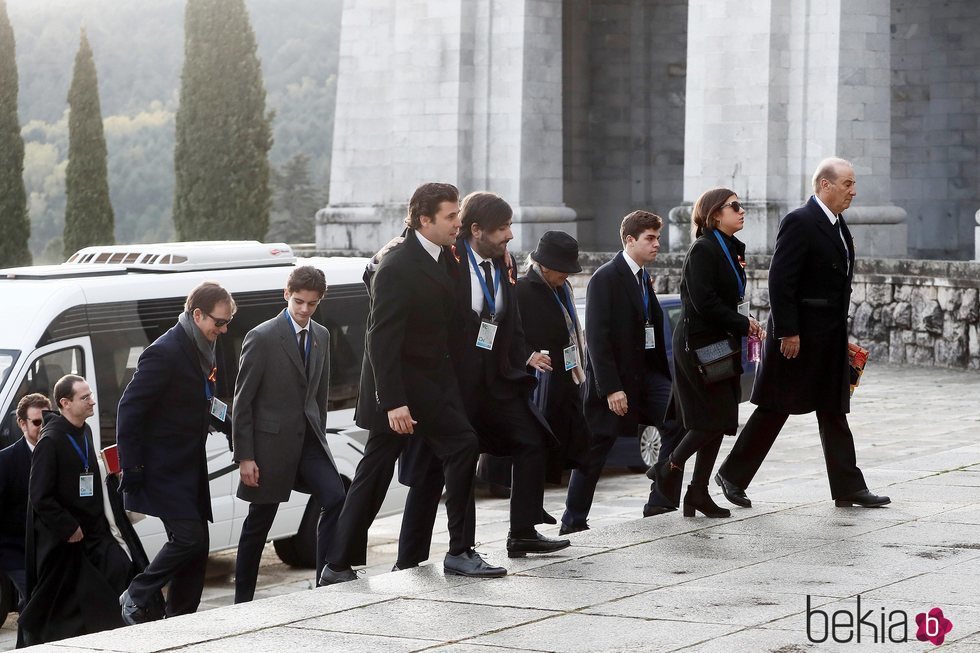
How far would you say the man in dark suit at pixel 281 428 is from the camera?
8008 mm

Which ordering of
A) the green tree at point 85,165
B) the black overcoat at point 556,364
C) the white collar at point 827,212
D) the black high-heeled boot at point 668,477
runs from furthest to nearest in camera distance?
the green tree at point 85,165 < the black high-heeled boot at point 668,477 < the white collar at point 827,212 < the black overcoat at point 556,364

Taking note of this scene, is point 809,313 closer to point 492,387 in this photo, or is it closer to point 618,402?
point 618,402

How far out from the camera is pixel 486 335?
735 centimetres

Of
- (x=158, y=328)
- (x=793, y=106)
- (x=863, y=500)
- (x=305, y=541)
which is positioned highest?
(x=793, y=106)

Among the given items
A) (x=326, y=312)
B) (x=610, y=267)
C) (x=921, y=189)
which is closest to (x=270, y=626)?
(x=610, y=267)

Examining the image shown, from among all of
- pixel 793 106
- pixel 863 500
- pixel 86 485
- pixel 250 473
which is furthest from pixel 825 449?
pixel 793 106

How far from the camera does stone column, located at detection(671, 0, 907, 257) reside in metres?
21.6

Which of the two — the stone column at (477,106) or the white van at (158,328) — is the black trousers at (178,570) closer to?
the white van at (158,328)

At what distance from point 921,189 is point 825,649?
22.2 m

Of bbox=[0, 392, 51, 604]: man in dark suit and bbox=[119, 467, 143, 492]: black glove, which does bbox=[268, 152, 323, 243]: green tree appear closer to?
bbox=[0, 392, 51, 604]: man in dark suit

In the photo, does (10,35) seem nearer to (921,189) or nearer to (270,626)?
(921,189)

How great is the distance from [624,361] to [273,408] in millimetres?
1959

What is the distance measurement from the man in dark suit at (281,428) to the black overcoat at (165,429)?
1.33ft

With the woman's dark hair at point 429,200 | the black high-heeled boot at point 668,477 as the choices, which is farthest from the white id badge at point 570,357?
the woman's dark hair at point 429,200
